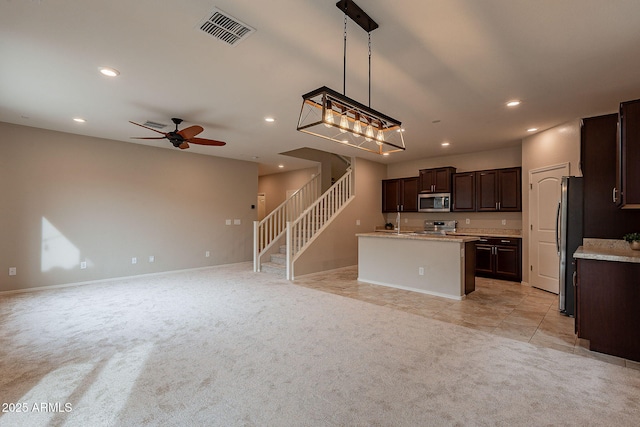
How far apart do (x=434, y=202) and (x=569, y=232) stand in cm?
343

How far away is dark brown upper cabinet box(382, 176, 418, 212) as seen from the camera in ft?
25.0

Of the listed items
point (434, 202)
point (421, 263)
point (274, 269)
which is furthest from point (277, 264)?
point (434, 202)

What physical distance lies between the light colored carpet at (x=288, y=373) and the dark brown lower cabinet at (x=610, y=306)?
9.2 inches

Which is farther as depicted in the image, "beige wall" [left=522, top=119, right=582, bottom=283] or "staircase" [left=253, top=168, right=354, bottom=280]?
"staircase" [left=253, top=168, right=354, bottom=280]

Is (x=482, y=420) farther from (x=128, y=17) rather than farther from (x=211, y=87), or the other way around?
(x=211, y=87)

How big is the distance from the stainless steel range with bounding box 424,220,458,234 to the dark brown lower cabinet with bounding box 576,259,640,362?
164 inches

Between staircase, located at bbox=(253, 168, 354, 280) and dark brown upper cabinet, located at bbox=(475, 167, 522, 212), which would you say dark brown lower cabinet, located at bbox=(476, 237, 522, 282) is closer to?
dark brown upper cabinet, located at bbox=(475, 167, 522, 212)

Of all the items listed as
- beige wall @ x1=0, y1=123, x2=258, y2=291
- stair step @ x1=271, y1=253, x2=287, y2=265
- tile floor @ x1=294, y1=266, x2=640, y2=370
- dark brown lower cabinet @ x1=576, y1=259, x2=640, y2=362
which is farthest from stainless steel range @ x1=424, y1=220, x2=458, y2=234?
beige wall @ x1=0, y1=123, x2=258, y2=291

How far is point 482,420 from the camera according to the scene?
1.81 m

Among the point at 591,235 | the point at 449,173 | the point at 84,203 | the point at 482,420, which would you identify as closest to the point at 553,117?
the point at 591,235

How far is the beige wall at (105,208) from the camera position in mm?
4883

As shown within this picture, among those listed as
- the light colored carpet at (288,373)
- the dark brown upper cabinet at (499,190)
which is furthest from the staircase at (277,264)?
the dark brown upper cabinet at (499,190)

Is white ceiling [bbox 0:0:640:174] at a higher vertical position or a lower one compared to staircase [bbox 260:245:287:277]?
higher

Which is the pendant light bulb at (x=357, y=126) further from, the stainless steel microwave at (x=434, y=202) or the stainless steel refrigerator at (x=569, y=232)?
the stainless steel microwave at (x=434, y=202)
